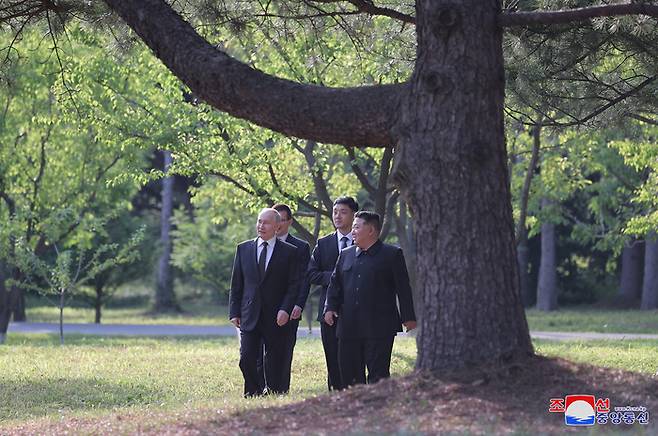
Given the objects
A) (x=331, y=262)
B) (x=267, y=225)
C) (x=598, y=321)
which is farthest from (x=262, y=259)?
(x=598, y=321)

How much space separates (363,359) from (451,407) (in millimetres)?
2988

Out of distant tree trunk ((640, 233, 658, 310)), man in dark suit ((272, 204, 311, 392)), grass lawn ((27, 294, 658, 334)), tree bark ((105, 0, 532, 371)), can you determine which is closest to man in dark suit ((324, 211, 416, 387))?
man in dark suit ((272, 204, 311, 392))

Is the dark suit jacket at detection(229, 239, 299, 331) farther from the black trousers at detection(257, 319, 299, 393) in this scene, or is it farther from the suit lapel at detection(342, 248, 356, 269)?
the suit lapel at detection(342, 248, 356, 269)

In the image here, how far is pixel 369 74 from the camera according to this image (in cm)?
1944

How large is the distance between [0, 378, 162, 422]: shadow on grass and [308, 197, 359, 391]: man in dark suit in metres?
2.10

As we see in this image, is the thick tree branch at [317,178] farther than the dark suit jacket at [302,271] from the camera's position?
Yes

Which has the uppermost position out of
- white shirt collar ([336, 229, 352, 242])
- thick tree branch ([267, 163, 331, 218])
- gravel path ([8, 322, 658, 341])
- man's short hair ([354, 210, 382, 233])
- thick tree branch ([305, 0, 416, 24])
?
thick tree branch ([305, 0, 416, 24])

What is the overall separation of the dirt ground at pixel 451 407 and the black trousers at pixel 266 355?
2909 mm

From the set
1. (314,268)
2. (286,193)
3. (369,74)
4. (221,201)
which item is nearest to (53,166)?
(221,201)

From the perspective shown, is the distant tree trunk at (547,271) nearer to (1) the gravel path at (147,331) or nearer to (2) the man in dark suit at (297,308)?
(1) the gravel path at (147,331)

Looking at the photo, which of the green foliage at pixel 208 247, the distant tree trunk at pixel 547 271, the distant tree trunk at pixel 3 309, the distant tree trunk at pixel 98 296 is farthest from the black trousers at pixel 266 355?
the distant tree trunk at pixel 547 271

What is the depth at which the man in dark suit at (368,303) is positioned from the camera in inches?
414

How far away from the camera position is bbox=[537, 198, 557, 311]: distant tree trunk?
133 ft

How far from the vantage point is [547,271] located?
4125cm
